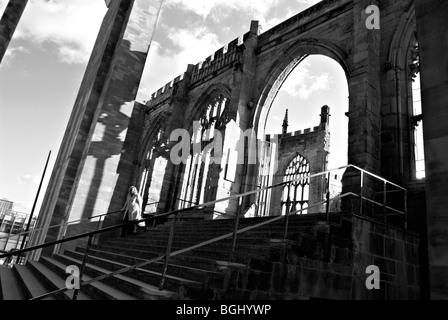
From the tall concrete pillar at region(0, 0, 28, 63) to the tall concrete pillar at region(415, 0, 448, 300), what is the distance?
35.5ft

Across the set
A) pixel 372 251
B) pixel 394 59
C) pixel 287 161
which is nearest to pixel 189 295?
pixel 372 251

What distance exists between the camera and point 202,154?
17.4m

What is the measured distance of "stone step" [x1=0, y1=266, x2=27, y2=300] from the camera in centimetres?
556

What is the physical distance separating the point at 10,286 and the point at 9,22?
776 centimetres

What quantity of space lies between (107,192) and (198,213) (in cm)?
464

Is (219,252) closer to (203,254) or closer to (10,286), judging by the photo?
(203,254)

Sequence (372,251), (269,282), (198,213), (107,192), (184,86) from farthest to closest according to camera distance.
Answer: (184,86)
(198,213)
(107,192)
(372,251)
(269,282)

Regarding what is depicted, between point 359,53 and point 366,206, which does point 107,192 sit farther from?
point 359,53

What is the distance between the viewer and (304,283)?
14.6 feet

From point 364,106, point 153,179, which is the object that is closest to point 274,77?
point 364,106

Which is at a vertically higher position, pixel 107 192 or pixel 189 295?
pixel 107 192

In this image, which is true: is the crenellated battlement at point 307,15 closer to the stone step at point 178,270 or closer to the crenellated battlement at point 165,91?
the crenellated battlement at point 165,91

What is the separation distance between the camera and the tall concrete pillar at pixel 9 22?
928cm

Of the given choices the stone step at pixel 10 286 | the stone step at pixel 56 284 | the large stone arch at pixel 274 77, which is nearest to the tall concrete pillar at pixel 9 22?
the stone step at pixel 10 286
